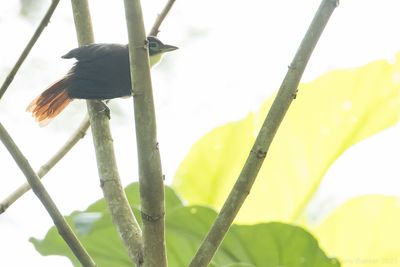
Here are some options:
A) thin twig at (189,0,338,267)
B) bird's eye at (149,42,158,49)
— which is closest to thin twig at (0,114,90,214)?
bird's eye at (149,42,158,49)

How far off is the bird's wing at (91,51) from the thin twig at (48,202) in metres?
0.34

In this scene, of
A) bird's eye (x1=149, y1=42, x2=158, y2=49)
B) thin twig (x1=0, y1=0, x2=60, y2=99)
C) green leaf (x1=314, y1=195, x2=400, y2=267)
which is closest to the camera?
green leaf (x1=314, y1=195, x2=400, y2=267)

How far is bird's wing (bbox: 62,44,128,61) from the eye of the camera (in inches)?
47.7

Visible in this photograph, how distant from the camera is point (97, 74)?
51.6 inches

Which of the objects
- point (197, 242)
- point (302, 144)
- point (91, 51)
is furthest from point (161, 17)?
point (197, 242)

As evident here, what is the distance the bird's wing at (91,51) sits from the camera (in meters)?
1.21

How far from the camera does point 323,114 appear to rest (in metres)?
1.00

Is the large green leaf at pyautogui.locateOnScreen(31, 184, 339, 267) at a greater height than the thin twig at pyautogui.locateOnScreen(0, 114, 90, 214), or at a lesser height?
lesser

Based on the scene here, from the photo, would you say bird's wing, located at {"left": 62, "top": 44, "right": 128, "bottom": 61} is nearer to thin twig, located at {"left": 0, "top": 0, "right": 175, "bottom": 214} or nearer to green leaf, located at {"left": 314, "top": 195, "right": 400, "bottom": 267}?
thin twig, located at {"left": 0, "top": 0, "right": 175, "bottom": 214}

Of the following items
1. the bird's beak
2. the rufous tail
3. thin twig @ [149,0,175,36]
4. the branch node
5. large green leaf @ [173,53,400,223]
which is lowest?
the branch node

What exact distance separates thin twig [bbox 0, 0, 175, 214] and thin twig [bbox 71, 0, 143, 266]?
0.05 metres

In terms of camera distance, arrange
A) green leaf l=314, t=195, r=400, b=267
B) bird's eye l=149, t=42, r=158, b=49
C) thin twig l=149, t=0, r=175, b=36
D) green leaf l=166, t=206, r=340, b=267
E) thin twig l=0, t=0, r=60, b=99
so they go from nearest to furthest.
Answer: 1. green leaf l=166, t=206, r=340, b=267
2. green leaf l=314, t=195, r=400, b=267
3. thin twig l=0, t=0, r=60, b=99
4. thin twig l=149, t=0, r=175, b=36
5. bird's eye l=149, t=42, r=158, b=49

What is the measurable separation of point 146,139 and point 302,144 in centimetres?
27

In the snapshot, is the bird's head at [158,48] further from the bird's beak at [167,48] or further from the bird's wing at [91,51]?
the bird's wing at [91,51]
